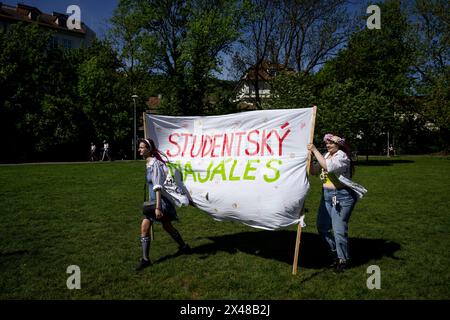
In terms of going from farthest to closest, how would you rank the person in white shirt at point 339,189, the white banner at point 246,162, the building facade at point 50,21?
the building facade at point 50,21 → the white banner at point 246,162 → the person in white shirt at point 339,189

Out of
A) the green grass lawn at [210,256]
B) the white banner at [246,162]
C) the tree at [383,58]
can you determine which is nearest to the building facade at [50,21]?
the tree at [383,58]

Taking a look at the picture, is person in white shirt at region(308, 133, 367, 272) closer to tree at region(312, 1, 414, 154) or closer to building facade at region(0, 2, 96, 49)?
tree at region(312, 1, 414, 154)

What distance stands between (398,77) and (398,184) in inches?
1245

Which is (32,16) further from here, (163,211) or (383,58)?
(163,211)

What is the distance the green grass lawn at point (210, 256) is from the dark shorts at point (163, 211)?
82 centimetres

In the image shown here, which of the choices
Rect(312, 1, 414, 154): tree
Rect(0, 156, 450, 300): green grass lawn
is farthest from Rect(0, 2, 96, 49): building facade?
Rect(0, 156, 450, 300): green grass lawn

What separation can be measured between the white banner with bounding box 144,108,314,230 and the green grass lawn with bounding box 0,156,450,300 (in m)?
1.00

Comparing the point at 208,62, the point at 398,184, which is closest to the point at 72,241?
the point at 398,184

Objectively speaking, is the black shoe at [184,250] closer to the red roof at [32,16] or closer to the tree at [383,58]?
the tree at [383,58]

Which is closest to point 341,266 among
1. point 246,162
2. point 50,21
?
point 246,162

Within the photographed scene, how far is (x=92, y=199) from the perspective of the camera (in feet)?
44.4

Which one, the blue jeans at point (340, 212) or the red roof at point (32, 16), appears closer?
the blue jeans at point (340, 212)

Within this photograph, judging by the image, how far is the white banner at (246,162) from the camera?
6.28 meters

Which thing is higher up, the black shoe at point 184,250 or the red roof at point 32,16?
the red roof at point 32,16
